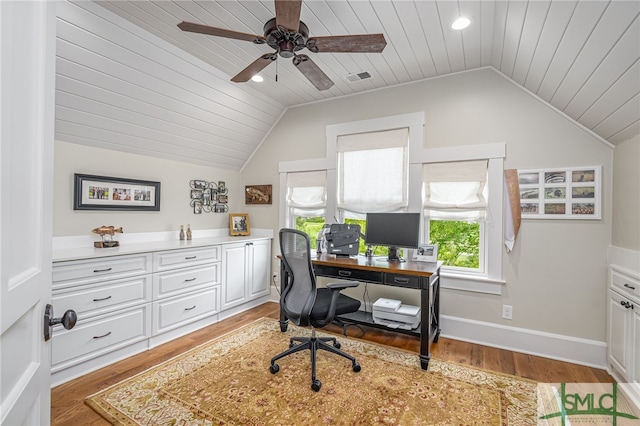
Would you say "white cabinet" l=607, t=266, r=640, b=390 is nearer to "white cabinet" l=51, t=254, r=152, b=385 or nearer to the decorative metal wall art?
"white cabinet" l=51, t=254, r=152, b=385

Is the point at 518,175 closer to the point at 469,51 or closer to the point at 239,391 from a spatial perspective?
the point at 469,51

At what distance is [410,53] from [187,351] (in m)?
3.43

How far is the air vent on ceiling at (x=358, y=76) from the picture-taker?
3.21m

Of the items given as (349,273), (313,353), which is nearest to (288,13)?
(349,273)

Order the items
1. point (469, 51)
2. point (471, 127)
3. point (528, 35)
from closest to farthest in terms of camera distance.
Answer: point (528, 35) → point (469, 51) → point (471, 127)

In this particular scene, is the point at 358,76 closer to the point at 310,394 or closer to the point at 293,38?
the point at 293,38

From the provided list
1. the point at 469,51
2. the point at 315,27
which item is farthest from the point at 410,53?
the point at 315,27

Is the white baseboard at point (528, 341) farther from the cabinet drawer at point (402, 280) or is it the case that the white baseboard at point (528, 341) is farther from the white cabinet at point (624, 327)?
the cabinet drawer at point (402, 280)

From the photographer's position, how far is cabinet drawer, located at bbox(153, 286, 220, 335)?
291 centimetres

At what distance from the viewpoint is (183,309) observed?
314cm

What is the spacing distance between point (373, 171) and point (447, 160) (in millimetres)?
827

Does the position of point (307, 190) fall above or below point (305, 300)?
above

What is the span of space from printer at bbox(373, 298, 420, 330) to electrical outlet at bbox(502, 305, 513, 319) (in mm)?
804

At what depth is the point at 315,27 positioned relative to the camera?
241cm
